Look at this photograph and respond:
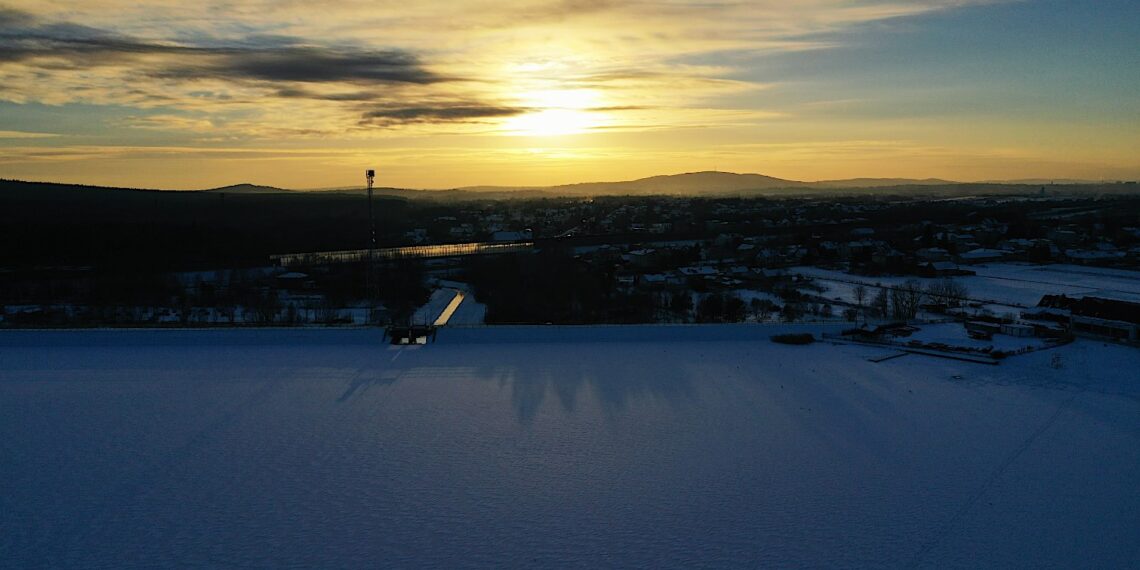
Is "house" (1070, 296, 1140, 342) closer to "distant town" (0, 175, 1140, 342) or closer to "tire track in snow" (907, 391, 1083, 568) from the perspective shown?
"distant town" (0, 175, 1140, 342)

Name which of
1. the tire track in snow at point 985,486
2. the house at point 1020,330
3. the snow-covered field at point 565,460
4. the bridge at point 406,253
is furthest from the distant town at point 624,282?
the tire track in snow at point 985,486

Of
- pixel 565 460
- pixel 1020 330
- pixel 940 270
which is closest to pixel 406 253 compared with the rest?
pixel 940 270

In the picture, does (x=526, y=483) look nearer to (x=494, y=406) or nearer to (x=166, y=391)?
(x=494, y=406)

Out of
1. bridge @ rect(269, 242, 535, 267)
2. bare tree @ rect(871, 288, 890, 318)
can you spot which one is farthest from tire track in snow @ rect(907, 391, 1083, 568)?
bridge @ rect(269, 242, 535, 267)

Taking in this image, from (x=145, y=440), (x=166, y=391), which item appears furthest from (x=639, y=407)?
(x=166, y=391)

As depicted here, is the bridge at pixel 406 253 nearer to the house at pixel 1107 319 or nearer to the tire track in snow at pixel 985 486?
the house at pixel 1107 319

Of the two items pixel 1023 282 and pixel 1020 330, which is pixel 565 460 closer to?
pixel 1020 330

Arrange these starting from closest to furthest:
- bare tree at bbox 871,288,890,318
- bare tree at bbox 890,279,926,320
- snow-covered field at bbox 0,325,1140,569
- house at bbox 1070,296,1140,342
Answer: snow-covered field at bbox 0,325,1140,569
house at bbox 1070,296,1140,342
bare tree at bbox 890,279,926,320
bare tree at bbox 871,288,890,318
